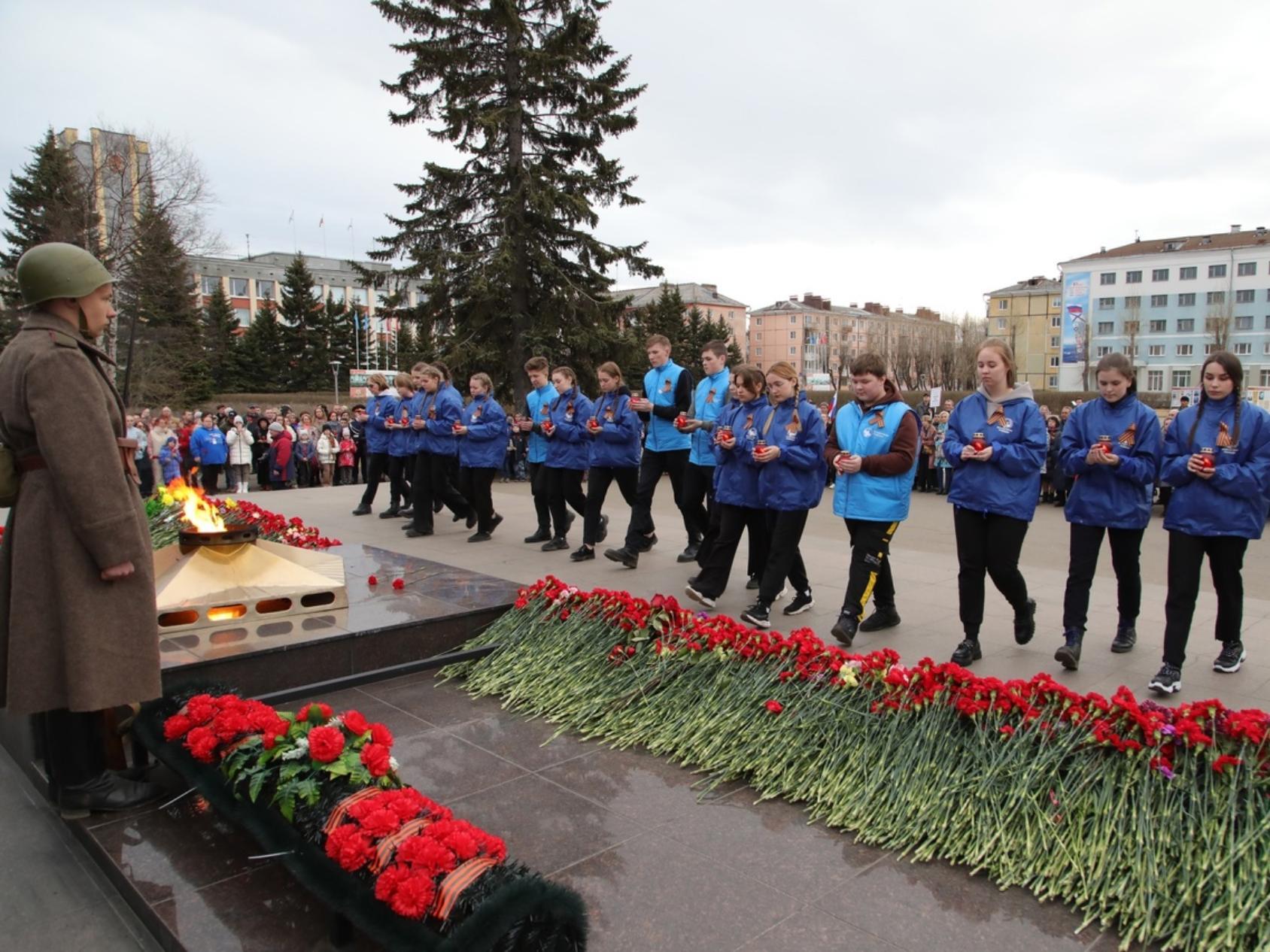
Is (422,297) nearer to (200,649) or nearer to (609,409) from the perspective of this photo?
(609,409)

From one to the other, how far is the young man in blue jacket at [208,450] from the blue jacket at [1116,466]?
51.5ft

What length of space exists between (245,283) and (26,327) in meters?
98.4

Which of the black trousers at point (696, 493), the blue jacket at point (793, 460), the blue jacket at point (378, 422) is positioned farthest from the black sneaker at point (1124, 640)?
the blue jacket at point (378, 422)

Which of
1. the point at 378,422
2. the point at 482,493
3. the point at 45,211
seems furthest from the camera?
the point at 45,211

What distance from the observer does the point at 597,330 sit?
23.6 metres

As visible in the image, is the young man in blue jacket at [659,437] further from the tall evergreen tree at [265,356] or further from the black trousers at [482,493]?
the tall evergreen tree at [265,356]

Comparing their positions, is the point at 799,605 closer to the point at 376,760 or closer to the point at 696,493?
the point at 696,493

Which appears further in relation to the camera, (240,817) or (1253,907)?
(240,817)

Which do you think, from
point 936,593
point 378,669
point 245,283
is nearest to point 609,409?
point 936,593

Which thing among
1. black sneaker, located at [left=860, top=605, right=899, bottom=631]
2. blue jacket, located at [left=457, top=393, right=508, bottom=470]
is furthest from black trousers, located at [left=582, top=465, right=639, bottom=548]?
black sneaker, located at [left=860, top=605, right=899, bottom=631]

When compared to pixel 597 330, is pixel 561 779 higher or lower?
lower

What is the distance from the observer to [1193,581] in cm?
477

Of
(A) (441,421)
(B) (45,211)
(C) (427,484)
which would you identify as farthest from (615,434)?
(B) (45,211)

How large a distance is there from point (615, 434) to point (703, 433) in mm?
1096
